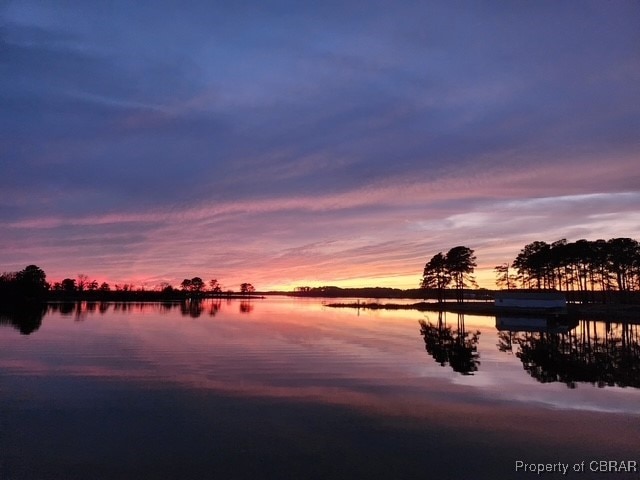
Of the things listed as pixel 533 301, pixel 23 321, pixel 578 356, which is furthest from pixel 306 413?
pixel 533 301

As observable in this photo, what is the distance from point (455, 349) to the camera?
39281 mm

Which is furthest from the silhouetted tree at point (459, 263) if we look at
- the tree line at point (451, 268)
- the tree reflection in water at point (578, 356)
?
the tree reflection in water at point (578, 356)

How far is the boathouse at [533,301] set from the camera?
302ft

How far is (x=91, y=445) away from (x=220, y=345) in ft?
83.5

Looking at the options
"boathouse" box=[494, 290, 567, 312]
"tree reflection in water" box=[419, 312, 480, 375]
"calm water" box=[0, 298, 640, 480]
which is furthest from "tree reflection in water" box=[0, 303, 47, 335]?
"boathouse" box=[494, 290, 567, 312]

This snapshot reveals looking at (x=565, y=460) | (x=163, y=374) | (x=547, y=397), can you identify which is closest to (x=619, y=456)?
(x=565, y=460)

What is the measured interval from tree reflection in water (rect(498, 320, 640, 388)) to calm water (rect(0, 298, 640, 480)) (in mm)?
270

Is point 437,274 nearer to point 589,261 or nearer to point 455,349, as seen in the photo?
point 589,261

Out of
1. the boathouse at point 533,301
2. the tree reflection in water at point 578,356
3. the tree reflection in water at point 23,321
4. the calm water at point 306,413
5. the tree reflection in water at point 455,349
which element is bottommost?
the tree reflection in water at point 578,356

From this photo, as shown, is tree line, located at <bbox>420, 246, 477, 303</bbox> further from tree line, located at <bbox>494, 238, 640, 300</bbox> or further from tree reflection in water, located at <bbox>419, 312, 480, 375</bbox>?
tree reflection in water, located at <bbox>419, 312, 480, 375</bbox>

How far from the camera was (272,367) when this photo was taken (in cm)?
2873

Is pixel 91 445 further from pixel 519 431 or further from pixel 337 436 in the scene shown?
pixel 519 431

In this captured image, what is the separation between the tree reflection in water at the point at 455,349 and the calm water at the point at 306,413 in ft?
1.19

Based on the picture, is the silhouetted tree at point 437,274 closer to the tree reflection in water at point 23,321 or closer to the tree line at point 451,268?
the tree line at point 451,268
